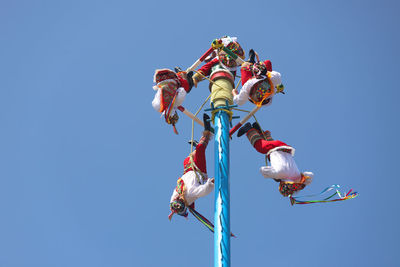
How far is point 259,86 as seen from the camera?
7.36 meters

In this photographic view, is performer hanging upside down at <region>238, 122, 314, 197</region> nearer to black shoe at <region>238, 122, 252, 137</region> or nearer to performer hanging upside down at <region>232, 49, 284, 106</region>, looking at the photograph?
black shoe at <region>238, 122, 252, 137</region>

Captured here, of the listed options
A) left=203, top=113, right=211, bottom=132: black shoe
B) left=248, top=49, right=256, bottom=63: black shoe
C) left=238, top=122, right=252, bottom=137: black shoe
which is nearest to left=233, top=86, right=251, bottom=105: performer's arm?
left=238, top=122, right=252, bottom=137: black shoe

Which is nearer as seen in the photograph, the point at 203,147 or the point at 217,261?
the point at 217,261

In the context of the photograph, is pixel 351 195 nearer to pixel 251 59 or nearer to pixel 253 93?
pixel 253 93

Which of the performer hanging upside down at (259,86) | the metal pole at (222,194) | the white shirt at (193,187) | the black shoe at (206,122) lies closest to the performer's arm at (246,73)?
the performer hanging upside down at (259,86)

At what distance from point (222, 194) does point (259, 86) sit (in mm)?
1817

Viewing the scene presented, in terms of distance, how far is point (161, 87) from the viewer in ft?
24.6

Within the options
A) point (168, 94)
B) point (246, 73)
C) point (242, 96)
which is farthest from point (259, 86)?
point (168, 94)

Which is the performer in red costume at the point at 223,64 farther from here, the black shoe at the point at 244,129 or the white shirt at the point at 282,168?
the white shirt at the point at 282,168

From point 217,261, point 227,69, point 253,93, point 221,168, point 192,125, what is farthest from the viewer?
point 227,69

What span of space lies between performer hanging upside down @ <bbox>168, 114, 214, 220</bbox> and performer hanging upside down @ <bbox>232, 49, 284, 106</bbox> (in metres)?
1.07

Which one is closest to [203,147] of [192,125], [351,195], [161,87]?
[192,125]

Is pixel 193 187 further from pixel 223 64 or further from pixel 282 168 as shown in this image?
pixel 223 64

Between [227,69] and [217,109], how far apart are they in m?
1.22
